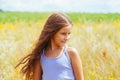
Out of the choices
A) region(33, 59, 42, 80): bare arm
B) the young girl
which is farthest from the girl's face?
region(33, 59, 42, 80): bare arm

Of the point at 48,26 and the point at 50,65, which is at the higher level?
the point at 48,26

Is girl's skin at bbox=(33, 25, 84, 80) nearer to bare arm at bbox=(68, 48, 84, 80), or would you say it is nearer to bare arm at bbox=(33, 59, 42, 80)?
bare arm at bbox=(68, 48, 84, 80)

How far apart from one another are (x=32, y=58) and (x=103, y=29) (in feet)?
14.2

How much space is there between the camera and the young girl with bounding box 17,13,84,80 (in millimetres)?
3186

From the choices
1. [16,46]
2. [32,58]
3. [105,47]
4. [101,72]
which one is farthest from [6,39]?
[32,58]

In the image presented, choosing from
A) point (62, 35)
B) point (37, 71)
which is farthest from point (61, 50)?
point (37, 71)

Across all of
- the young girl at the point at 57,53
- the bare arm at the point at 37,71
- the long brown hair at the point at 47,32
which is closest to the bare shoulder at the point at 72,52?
the young girl at the point at 57,53

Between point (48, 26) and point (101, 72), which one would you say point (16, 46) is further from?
point (48, 26)

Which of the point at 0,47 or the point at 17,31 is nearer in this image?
the point at 0,47

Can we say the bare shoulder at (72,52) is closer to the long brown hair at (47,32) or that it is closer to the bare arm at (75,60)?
the bare arm at (75,60)

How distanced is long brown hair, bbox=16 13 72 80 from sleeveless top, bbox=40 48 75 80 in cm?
12

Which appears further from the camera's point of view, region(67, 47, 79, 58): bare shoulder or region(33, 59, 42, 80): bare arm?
region(33, 59, 42, 80): bare arm

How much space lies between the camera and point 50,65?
3248 mm

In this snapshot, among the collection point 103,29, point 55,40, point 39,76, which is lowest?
point 103,29
